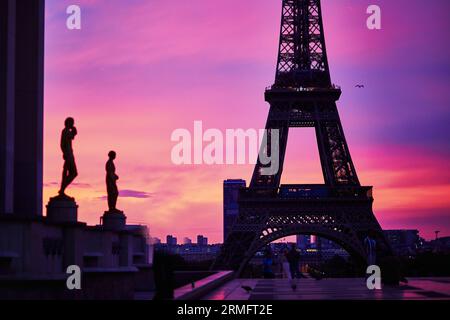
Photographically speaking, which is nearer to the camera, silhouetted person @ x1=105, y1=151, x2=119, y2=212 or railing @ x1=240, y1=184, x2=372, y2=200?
silhouetted person @ x1=105, y1=151, x2=119, y2=212

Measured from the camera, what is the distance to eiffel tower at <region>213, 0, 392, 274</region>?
76.9 metres

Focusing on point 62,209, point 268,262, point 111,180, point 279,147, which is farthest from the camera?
point 279,147

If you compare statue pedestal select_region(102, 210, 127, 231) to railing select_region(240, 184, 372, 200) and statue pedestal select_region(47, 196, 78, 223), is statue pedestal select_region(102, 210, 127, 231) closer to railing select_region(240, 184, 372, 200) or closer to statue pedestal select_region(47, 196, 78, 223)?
statue pedestal select_region(47, 196, 78, 223)

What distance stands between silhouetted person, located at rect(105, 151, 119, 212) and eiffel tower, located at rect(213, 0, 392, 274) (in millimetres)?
46102

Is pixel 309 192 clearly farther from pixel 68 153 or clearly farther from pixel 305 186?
pixel 68 153

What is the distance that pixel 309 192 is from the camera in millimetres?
79375

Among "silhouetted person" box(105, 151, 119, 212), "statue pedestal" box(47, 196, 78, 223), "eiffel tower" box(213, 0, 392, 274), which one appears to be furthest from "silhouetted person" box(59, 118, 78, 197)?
"eiffel tower" box(213, 0, 392, 274)

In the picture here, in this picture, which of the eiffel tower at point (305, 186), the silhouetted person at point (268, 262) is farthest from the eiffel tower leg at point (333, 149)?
the silhouetted person at point (268, 262)

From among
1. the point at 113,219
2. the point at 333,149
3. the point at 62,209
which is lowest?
the point at 62,209

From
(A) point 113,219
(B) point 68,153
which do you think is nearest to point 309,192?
(A) point 113,219

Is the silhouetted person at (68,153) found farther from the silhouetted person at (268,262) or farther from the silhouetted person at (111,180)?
the silhouetted person at (268,262)

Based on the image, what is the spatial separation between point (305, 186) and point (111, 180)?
52.6 metres
